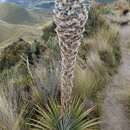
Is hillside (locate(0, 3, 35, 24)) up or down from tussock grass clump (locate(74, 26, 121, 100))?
→ down

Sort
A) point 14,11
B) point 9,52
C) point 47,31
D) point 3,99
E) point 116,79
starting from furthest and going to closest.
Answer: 1. point 14,11
2. point 47,31
3. point 9,52
4. point 116,79
5. point 3,99

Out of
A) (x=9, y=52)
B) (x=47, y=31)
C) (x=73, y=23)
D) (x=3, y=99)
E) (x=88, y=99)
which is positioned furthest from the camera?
(x=47, y=31)

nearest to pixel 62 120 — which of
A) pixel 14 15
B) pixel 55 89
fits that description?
pixel 55 89

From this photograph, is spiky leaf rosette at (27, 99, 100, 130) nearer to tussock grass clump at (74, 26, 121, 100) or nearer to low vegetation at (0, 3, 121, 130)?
low vegetation at (0, 3, 121, 130)

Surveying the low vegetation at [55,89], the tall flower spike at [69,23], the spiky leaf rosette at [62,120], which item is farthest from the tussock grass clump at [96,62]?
the tall flower spike at [69,23]

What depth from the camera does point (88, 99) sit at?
20.6 feet

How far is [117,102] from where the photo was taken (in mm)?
6809

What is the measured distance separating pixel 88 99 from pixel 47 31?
6615 millimetres

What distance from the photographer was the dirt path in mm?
6105

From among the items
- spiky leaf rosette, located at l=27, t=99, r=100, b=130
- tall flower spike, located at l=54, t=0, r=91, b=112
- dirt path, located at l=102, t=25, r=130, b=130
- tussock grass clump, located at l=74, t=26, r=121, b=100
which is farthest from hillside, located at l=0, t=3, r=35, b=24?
tall flower spike, located at l=54, t=0, r=91, b=112

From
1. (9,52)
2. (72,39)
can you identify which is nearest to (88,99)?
(72,39)

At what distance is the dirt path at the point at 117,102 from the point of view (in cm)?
611

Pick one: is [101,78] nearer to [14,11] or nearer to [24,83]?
[24,83]

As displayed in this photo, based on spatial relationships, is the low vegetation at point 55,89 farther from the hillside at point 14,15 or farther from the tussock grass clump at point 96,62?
the hillside at point 14,15
